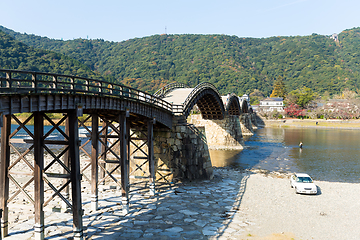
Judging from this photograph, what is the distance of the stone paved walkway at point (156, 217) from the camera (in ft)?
38.5

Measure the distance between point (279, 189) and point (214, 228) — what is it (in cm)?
963

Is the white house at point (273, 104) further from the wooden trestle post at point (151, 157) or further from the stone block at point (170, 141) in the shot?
the wooden trestle post at point (151, 157)

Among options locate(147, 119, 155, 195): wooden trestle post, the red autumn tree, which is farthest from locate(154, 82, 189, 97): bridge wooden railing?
the red autumn tree

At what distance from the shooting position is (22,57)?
288 ft

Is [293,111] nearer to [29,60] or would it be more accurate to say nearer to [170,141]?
[29,60]

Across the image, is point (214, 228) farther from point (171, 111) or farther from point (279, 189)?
point (171, 111)

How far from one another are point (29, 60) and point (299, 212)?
94880 mm

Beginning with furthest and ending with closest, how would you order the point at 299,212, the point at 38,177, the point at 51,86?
the point at 299,212 < the point at 51,86 < the point at 38,177

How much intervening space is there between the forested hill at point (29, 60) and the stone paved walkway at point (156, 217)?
8109cm

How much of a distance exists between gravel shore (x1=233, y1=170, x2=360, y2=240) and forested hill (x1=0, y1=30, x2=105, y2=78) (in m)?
85.7

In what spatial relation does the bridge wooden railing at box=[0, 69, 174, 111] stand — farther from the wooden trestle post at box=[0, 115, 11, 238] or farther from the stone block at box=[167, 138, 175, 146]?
the stone block at box=[167, 138, 175, 146]

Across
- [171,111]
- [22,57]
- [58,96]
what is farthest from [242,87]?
[58,96]

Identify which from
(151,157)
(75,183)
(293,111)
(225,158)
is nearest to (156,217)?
(75,183)

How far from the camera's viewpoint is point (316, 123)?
3841 inches
